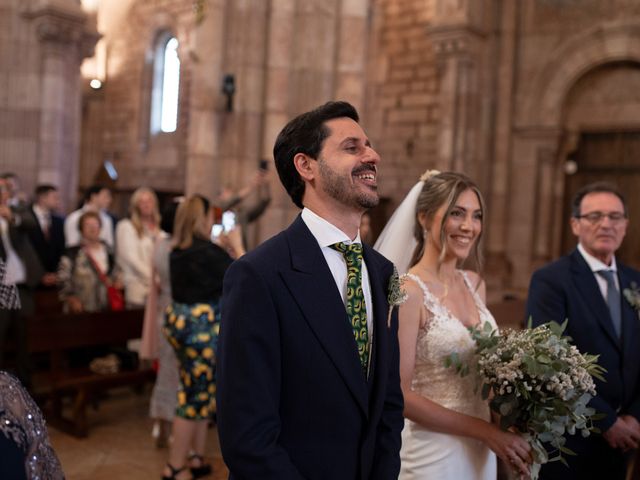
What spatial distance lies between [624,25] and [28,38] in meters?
8.95

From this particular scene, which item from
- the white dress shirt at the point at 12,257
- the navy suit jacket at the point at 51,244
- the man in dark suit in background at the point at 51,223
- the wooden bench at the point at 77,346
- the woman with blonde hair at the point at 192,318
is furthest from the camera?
the man in dark suit in background at the point at 51,223

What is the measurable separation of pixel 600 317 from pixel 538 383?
0.92 metres

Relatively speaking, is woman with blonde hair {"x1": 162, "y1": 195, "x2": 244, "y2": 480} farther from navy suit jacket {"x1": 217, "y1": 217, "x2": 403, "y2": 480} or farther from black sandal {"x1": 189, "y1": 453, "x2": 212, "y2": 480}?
navy suit jacket {"x1": 217, "y1": 217, "x2": 403, "y2": 480}

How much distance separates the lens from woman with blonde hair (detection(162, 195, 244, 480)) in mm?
4102

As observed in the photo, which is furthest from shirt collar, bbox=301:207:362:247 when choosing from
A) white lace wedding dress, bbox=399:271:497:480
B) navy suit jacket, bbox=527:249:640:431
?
navy suit jacket, bbox=527:249:640:431

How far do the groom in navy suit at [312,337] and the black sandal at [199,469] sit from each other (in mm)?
2817

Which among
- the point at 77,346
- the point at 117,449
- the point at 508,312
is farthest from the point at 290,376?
the point at 508,312

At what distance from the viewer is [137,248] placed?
20.1 ft

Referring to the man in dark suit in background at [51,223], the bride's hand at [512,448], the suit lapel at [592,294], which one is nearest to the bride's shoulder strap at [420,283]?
the bride's hand at [512,448]

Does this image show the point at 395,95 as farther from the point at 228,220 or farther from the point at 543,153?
the point at 228,220

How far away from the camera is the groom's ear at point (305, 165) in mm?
1793

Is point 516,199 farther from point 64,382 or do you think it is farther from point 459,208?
point 459,208

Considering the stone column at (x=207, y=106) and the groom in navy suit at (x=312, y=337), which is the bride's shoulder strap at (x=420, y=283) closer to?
the groom in navy suit at (x=312, y=337)

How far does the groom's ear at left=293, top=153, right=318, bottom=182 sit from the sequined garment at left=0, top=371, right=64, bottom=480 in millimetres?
948
